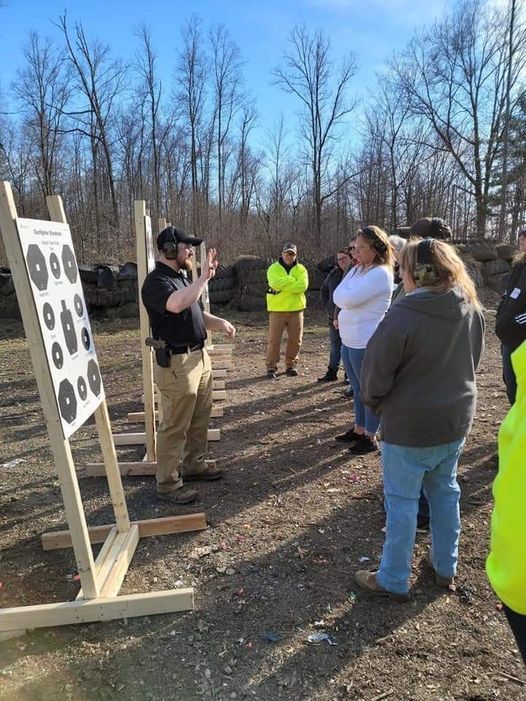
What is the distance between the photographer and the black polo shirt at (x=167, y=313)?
3414 mm

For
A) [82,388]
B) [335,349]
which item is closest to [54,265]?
[82,388]

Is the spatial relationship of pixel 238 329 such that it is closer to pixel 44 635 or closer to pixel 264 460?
pixel 264 460

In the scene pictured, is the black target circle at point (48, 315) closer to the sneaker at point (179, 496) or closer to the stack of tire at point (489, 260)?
the sneaker at point (179, 496)

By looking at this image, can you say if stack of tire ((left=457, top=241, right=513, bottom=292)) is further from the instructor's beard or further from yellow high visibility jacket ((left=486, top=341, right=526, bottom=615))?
yellow high visibility jacket ((left=486, top=341, right=526, bottom=615))

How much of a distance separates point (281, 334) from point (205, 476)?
3637 mm

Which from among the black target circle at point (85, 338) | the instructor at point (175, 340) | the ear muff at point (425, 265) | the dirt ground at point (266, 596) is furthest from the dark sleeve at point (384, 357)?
the black target circle at point (85, 338)

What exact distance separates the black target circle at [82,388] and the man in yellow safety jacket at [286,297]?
15.6 feet

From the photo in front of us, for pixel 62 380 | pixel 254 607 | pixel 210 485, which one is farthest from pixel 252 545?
pixel 62 380

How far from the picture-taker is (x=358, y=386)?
174 inches

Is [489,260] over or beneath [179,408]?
over

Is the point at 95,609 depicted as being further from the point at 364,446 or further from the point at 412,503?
the point at 364,446

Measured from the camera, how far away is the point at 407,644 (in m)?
2.32

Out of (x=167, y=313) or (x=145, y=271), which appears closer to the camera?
(x=167, y=313)

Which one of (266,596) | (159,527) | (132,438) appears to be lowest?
(266,596)
